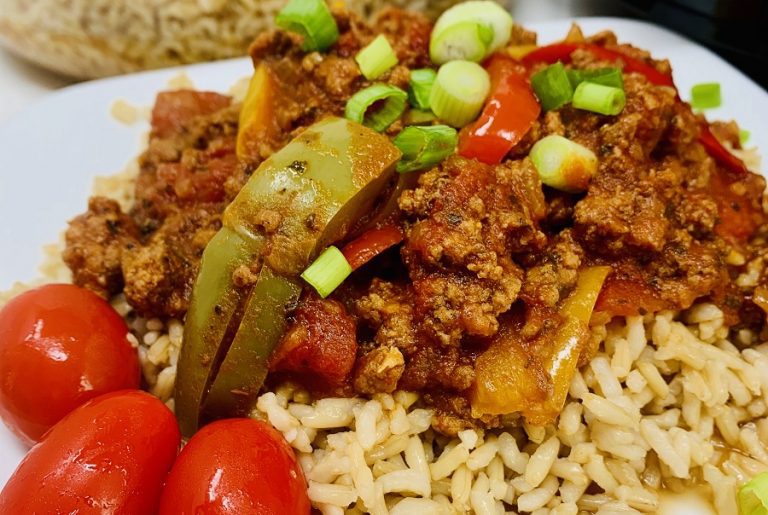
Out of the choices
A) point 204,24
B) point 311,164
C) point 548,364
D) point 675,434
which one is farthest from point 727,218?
point 204,24

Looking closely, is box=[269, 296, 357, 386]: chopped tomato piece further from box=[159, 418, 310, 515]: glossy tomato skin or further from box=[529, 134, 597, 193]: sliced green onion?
box=[529, 134, 597, 193]: sliced green onion

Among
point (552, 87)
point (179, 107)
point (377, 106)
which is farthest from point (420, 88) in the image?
point (179, 107)

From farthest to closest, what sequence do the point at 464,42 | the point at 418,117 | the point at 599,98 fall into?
the point at 464,42, the point at 418,117, the point at 599,98

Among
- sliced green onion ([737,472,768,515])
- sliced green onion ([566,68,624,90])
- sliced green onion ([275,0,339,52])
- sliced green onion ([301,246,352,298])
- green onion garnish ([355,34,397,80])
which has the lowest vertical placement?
sliced green onion ([737,472,768,515])

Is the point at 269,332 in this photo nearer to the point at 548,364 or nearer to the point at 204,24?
the point at 548,364

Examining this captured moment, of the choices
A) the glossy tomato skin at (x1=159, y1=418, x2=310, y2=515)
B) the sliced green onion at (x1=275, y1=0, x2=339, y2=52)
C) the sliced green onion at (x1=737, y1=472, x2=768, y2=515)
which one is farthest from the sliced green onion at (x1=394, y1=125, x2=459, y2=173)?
the sliced green onion at (x1=737, y1=472, x2=768, y2=515)

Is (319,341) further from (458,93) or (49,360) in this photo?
(458,93)
